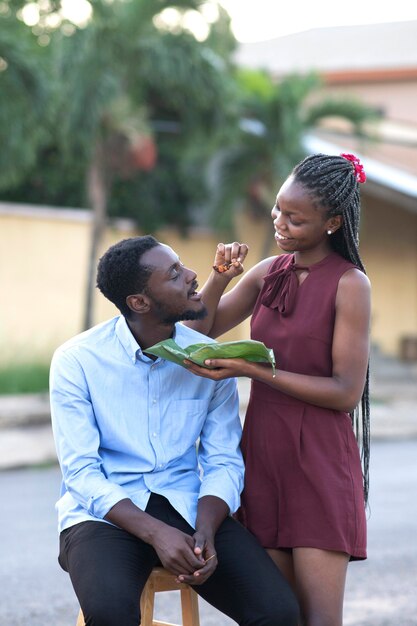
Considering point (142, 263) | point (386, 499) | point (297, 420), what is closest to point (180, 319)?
point (142, 263)

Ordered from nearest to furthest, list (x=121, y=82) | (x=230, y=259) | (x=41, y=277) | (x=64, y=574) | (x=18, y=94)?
(x=230, y=259) < (x=64, y=574) < (x=18, y=94) < (x=121, y=82) < (x=41, y=277)

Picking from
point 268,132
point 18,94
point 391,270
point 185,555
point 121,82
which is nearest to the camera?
point 185,555

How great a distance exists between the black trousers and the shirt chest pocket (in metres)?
0.19

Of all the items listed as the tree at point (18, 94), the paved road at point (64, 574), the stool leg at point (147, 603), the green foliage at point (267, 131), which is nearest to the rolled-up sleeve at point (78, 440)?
the stool leg at point (147, 603)

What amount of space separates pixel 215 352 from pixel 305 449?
45 centimetres

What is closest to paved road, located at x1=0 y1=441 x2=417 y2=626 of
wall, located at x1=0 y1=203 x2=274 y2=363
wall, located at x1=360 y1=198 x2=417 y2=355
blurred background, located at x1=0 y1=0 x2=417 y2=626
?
blurred background, located at x1=0 y1=0 x2=417 y2=626

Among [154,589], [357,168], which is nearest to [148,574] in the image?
[154,589]

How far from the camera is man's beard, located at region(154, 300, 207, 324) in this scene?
3672mm

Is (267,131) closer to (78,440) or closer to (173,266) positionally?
(173,266)

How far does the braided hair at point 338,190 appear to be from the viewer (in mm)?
3520

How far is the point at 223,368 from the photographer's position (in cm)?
341

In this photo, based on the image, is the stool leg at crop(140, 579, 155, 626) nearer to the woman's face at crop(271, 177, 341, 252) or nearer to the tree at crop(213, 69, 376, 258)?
the woman's face at crop(271, 177, 341, 252)

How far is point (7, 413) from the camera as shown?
1249 centimetres

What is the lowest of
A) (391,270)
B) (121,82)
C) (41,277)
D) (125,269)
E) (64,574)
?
(64,574)
